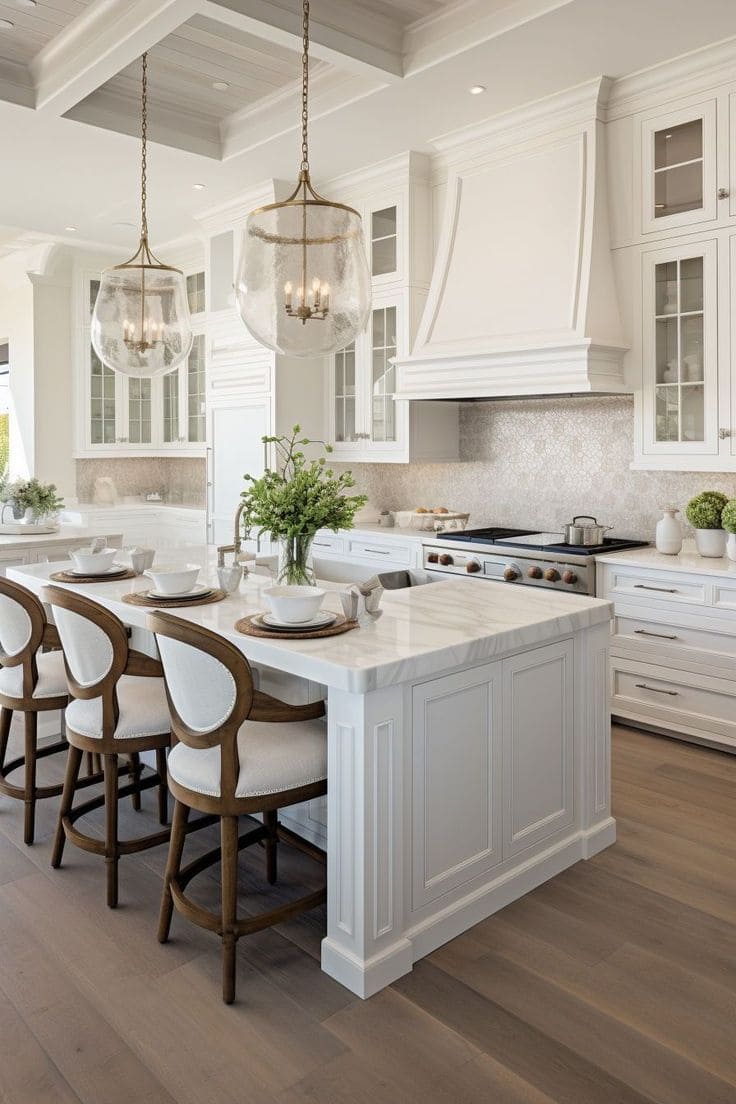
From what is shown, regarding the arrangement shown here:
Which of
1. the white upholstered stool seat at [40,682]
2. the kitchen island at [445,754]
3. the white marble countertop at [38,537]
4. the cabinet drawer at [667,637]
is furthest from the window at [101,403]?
the cabinet drawer at [667,637]

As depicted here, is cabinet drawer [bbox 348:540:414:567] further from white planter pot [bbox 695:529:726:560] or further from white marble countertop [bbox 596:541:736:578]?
white planter pot [bbox 695:529:726:560]

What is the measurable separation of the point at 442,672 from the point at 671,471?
2521 millimetres

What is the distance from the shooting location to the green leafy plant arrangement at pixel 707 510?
4.12m

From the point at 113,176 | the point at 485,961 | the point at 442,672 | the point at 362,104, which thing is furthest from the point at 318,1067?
the point at 113,176

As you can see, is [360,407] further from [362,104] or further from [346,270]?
[346,270]

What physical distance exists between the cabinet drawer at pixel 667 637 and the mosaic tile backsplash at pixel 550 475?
704 mm

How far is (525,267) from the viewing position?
15.0 feet

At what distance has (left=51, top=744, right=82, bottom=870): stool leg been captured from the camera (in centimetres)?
287

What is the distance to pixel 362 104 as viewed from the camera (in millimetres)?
4371

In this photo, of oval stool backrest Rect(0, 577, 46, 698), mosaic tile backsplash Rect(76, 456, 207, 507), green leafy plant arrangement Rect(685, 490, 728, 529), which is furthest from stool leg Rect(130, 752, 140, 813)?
mosaic tile backsplash Rect(76, 456, 207, 507)

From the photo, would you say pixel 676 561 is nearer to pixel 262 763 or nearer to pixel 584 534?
pixel 584 534

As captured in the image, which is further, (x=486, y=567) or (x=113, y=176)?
(x=113, y=176)

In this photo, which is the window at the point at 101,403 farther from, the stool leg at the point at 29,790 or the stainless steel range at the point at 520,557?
the stool leg at the point at 29,790

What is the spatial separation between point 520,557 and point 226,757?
2661 mm
